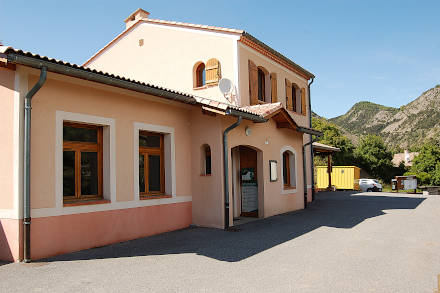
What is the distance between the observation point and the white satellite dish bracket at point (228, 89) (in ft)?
34.4

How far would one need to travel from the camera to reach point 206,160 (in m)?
9.73

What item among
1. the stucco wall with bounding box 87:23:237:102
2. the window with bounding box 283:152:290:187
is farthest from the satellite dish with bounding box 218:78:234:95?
the window with bounding box 283:152:290:187

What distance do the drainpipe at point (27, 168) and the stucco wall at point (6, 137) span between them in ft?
1.03

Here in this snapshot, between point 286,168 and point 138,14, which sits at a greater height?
point 138,14

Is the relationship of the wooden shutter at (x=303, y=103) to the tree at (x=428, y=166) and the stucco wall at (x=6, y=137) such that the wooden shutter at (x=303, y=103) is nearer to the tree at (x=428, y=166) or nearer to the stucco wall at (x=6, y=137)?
the stucco wall at (x=6, y=137)

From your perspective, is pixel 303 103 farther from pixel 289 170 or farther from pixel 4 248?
pixel 4 248

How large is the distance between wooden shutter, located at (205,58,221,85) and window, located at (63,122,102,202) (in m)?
4.87

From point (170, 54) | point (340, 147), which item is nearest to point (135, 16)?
point (170, 54)

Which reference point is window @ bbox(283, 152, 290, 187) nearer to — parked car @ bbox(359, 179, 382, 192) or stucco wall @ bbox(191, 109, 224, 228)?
stucco wall @ bbox(191, 109, 224, 228)

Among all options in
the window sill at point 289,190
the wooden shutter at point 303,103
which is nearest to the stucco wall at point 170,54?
the window sill at point 289,190

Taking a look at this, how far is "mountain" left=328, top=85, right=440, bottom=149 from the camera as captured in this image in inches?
2477

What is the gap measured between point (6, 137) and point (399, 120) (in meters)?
83.6

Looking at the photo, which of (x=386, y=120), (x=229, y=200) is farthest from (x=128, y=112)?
(x=386, y=120)

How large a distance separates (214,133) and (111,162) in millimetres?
2815
